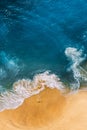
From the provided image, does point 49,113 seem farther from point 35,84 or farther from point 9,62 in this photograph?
point 9,62

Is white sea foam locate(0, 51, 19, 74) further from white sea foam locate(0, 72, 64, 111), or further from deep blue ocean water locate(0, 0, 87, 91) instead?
white sea foam locate(0, 72, 64, 111)

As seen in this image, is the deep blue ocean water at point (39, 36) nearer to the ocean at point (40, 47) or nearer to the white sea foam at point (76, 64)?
the ocean at point (40, 47)

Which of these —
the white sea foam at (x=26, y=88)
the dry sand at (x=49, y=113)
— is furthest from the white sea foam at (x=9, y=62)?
the dry sand at (x=49, y=113)

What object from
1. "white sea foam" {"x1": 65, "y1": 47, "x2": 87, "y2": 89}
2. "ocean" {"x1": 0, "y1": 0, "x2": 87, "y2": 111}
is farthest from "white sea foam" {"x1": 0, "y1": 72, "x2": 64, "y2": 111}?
"white sea foam" {"x1": 65, "y1": 47, "x2": 87, "y2": 89}

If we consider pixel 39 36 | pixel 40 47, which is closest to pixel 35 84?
pixel 40 47

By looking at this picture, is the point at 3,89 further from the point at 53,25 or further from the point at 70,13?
the point at 70,13

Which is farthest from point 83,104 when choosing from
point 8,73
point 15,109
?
point 8,73
